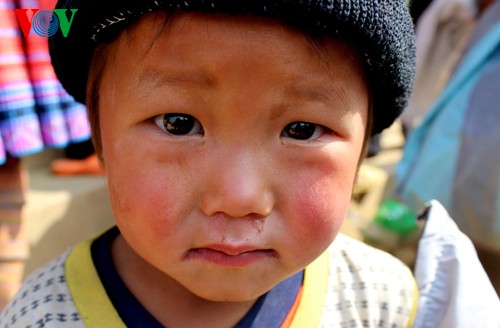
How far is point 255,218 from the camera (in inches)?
28.2

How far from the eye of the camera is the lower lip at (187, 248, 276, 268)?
731 millimetres

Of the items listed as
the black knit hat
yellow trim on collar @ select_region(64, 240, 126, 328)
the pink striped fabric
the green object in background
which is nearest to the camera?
the black knit hat

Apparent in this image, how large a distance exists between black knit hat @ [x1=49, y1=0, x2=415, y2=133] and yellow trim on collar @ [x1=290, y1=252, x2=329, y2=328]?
314 mm

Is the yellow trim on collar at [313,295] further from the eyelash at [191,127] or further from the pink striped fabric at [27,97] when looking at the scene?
the pink striped fabric at [27,97]

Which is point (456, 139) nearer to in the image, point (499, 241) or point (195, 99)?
point (499, 241)

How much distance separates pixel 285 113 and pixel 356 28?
0.15m

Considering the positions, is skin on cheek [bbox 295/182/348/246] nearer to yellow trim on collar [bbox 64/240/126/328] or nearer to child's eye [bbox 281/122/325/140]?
child's eye [bbox 281/122/325/140]

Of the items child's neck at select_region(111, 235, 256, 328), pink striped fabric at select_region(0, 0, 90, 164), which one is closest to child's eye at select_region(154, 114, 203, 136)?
child's neck at select_region(111, 235, 256, 328)

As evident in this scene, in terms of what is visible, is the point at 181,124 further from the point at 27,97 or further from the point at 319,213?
the point at 27,97

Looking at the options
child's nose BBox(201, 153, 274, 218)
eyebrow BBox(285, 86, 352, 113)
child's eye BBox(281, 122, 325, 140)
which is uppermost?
eyebrow BBox(285, 86, 352, 113)

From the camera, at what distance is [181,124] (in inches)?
28.6

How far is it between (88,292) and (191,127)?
35 centimetres

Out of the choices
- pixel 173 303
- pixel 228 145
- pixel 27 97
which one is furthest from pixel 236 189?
pixel 27 97

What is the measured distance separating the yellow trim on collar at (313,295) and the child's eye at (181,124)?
39 cm
